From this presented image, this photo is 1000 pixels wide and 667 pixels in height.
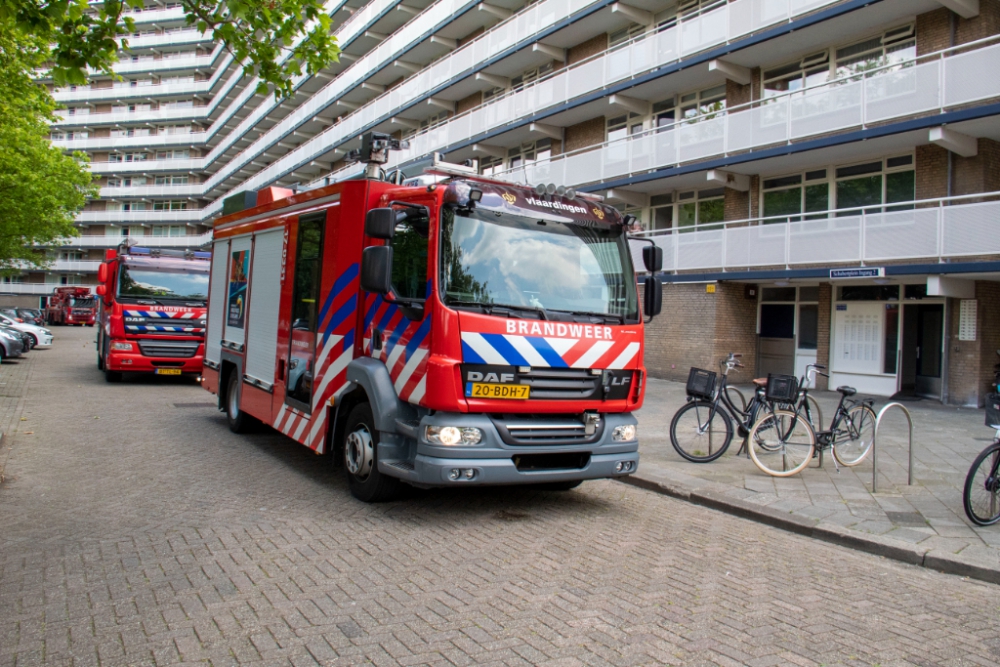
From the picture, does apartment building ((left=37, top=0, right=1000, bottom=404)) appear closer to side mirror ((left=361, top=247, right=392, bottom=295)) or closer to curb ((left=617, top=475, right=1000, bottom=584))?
side mirror ((left=361, top=247, right=392, bottom=295))

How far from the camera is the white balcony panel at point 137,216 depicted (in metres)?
68.6

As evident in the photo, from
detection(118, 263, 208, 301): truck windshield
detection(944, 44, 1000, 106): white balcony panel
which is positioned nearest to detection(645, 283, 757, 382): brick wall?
detection(944, 44, 1000, 106): white balcony panel

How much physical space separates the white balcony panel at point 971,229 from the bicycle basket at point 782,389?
26.9 feet

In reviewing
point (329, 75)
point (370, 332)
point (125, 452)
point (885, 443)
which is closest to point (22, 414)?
point (125, 452)

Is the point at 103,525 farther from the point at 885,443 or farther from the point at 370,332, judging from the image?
the point at 885,443

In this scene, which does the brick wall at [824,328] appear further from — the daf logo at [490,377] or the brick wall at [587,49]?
the daf logo at [490,377]

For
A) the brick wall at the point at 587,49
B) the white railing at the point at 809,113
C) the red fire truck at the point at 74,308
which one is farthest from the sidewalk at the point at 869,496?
the red fire truck at the point at 74,308

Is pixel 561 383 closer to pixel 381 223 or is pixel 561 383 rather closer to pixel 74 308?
pixel 381 223

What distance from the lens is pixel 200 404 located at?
1298cm

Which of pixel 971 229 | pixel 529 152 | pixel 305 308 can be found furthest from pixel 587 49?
pixel 305 308

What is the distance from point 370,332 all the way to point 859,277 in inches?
487

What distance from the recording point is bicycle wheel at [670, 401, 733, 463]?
27.8 ft

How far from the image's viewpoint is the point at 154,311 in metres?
15.3

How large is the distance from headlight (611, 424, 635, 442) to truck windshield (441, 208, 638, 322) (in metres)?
0.93
